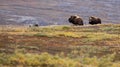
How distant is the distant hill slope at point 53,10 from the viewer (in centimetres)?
13562

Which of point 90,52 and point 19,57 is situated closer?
point 19,57

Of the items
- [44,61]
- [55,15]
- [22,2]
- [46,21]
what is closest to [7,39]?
[44,61]

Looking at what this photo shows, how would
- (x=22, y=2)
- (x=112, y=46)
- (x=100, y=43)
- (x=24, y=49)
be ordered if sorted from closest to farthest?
(x=24, y=49) → (x=112, y=46) → (x=100, y=43) → (x=22, y=2)

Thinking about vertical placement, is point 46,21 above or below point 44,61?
below

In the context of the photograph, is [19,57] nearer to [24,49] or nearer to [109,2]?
[24,49]

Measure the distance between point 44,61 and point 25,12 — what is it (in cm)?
13248

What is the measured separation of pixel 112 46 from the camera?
78.0ft

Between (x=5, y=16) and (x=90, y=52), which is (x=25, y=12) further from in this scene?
(x=90, y=52)

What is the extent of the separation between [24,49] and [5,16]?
11989cm

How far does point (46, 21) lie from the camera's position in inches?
5261

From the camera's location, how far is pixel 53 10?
15588 cm

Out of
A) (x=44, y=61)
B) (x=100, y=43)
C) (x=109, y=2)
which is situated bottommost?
(x=109, y=2)

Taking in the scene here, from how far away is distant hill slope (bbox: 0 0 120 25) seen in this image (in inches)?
5340

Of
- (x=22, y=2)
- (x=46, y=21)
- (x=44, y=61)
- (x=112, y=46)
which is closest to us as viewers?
(x=44, y=61)
